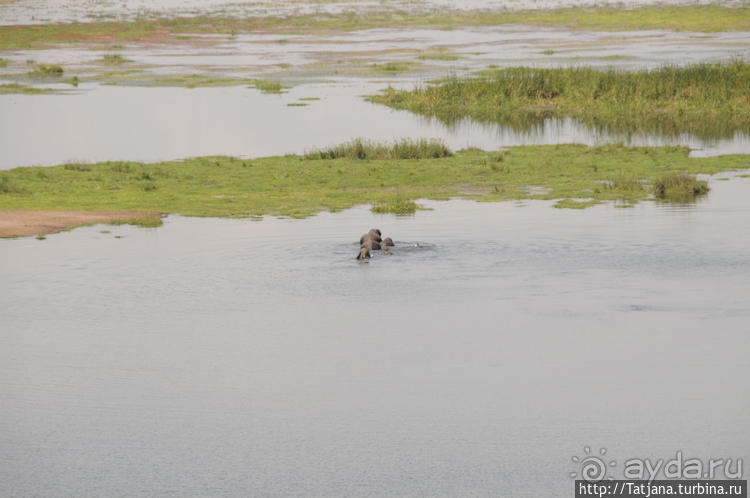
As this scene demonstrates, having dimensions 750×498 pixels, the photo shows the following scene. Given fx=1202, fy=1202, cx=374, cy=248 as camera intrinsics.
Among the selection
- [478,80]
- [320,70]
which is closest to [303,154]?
[478,80]

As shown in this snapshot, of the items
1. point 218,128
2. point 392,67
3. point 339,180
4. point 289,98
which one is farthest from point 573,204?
point 392,67

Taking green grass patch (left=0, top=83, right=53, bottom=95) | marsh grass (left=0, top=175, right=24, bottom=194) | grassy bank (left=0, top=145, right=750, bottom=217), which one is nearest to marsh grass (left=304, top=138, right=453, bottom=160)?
grassy bank (left=0, top=145, right=750, bottom=217)

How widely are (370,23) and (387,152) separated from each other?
82.0 m

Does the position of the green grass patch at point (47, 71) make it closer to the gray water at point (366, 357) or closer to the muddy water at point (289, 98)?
the muddy water at point (289, 98)

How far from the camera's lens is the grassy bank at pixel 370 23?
332 ft

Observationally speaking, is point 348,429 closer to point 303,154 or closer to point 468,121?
point 303,154

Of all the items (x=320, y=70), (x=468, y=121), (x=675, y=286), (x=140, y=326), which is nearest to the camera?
(x=140, y=326)

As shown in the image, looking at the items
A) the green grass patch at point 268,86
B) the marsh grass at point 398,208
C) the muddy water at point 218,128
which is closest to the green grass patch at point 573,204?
the marsh grass at point 398,208

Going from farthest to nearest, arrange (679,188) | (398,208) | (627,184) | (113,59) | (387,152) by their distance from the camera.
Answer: (113,59), (387,152), (627,184), (679,188), (398,208)

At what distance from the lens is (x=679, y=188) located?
30.1m

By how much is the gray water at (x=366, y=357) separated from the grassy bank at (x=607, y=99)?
21.9m

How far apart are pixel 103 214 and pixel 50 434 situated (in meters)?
16.0

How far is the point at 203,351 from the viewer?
1678 cm

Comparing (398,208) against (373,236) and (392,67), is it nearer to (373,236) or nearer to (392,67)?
(373,236)
